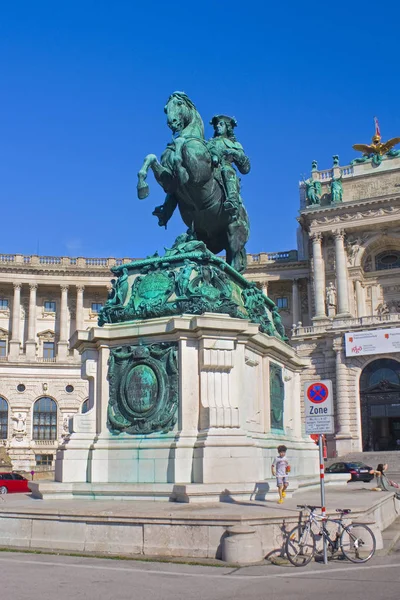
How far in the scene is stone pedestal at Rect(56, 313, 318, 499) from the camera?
1167 centimetres

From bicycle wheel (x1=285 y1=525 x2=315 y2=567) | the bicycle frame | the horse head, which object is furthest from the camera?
the horse head

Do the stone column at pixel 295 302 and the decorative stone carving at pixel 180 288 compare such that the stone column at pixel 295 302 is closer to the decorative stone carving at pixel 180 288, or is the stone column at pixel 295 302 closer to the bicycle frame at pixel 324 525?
the decorative stone carving at pixel 180 288

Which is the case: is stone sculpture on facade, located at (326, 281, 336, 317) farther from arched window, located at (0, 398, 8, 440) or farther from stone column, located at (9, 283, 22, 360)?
arched window, located at (0, 398, 8, 440)

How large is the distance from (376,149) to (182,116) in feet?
187

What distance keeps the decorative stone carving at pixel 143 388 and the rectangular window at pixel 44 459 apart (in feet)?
169

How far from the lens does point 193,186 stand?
46.7ft

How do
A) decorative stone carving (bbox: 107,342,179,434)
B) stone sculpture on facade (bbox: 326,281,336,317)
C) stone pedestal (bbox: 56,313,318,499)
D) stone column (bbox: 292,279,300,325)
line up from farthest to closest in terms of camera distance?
stone column (bbox: 292,279,300,325)
stone sculpture on facade (bbox: 326,281,336,317)
decorative stone carving (bbox: 107,342,179,434)
stone pedestal (bbox: 56,313,318,499)

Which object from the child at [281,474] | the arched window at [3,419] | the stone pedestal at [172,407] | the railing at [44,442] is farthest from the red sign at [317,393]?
the arched window at [3,419]

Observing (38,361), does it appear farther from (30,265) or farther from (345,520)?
(345,520)

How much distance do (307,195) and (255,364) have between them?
55.8 m

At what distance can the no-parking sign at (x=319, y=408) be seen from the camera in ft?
31.3

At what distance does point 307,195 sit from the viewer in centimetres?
6750

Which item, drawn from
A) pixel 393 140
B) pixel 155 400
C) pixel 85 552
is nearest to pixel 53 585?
pixel 85 552

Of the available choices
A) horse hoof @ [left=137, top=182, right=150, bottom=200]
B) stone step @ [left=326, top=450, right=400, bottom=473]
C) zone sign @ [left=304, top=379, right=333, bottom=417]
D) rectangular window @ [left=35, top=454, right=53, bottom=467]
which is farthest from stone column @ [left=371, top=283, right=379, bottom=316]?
zone sign @ [left=304, top=379, right=333, bottom=417]
